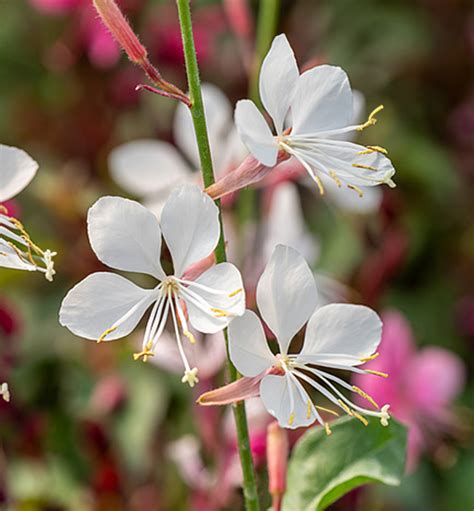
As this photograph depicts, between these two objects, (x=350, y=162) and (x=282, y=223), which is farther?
(x=282, y=223)

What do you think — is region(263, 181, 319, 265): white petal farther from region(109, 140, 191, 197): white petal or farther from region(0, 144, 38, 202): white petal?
region(0, 144, 38, 202): white petal

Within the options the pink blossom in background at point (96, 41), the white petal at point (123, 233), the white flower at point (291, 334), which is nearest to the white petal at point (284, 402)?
the white flower at point (291, 334)

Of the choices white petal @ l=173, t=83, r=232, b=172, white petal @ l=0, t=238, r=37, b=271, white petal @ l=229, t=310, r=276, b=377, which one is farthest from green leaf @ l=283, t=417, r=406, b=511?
white petal @ l=173, t=83, r=232, b=172

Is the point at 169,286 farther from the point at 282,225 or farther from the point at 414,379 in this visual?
the point at 414,379

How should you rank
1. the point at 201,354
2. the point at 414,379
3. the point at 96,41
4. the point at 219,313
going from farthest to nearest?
the point at 96,41, the point at 414,379, the point at 201,354, the point at 219,313

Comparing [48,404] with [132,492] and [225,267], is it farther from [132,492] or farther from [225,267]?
[225,267]

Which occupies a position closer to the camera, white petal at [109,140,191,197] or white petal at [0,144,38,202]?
white petal at [0,144,38,202]

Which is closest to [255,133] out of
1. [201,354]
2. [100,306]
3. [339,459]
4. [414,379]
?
[100,306]
